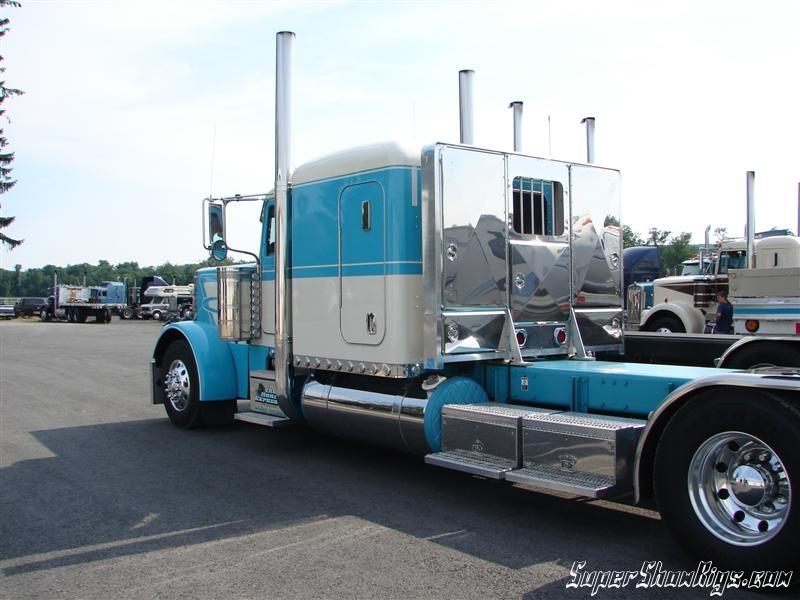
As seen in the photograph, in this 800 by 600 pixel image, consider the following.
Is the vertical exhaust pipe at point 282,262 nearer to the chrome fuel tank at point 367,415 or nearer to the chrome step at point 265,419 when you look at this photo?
the chrome step at point 265,419

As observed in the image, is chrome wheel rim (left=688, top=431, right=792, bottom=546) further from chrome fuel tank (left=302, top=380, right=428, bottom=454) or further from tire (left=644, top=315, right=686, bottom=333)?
tire (left=644, top=315, right=686, bottom=333)

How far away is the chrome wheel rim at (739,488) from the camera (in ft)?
14.1

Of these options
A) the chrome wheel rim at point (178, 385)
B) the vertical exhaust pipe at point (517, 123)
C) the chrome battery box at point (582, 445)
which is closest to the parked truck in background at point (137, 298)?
the chrome wheel rim at point (178, 385)

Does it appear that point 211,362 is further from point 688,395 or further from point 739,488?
point 739,488

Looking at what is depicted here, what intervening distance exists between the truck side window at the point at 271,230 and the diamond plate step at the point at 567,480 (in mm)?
4280

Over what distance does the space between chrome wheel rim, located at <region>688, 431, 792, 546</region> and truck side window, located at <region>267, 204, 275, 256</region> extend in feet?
→ 17.8

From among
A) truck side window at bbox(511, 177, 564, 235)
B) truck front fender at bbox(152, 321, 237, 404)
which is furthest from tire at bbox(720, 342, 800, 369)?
truck front fender at bbox(152, 321, 237, 404)

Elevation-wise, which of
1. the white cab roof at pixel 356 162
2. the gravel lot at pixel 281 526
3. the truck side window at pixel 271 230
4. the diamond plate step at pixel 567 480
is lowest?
Result: the gravel lot at pixel 281 526

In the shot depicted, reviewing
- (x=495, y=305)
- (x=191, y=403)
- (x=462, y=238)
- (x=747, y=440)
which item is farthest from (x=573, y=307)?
(x=191, y=403)

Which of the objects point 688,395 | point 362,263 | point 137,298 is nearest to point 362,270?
point 362,263

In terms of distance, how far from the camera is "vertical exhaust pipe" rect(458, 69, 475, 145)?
25.9 feet

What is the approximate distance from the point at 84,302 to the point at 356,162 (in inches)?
2008

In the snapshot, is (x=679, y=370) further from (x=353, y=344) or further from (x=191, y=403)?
(x=191, y=403)

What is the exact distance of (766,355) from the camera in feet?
25.8
